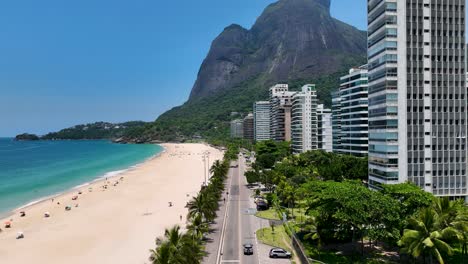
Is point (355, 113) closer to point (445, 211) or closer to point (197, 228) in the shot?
point (445, 211)

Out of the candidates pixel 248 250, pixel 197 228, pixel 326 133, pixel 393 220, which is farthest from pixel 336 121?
pixel 197 228

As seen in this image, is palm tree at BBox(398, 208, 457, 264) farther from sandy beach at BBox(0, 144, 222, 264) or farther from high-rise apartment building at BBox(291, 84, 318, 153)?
high-rise apartment building at BBox(291, 84, 318, 153)

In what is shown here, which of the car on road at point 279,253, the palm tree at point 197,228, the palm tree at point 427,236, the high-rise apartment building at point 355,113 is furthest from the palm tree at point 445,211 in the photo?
the high-rise apartment building at point 355,113

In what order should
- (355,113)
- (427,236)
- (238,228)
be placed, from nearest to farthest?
(427,236)
(238,228)
(355,113)

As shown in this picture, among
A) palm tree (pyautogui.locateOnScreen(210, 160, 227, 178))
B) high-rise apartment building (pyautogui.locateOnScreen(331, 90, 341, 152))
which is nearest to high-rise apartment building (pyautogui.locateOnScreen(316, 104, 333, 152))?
high-rise apartment building (pyautogui.locateOnScreen(331, 90, 341, 152))

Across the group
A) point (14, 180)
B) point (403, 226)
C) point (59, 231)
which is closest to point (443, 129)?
point (403, 226)
